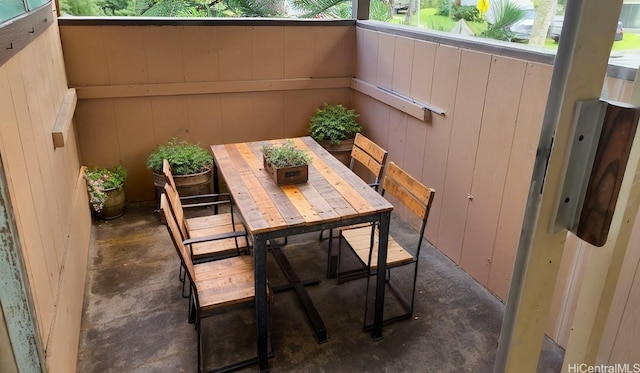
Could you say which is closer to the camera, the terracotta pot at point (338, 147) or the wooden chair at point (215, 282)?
the wooden chair at point (215, 282)

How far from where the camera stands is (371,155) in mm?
3125

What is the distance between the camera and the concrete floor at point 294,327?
235 centimetres

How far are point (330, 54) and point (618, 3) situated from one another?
12.6 ft

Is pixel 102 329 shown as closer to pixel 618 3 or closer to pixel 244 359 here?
pixel 244 359

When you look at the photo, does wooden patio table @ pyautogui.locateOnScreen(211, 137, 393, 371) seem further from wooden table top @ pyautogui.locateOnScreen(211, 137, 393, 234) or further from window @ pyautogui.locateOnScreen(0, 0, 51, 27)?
window @ pyautogui.locateOnScreen(0, 0, 51, 27)

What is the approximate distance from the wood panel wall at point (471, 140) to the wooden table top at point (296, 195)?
2.63 ft

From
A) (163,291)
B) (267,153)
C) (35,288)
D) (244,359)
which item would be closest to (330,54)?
(267,153)

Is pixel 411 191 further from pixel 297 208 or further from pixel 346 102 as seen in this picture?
pixel 346 102

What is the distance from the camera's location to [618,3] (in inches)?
21.6

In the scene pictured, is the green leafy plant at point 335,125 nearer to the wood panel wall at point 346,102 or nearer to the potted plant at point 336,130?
the potted plant at point 336,130

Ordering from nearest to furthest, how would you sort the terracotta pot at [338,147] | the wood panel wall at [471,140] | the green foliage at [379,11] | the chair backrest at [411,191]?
the chair backrest at [411,191] < the wood panel wall at [471,140] < the terracotta pot at [338,147] < the green foliage at [379,11]

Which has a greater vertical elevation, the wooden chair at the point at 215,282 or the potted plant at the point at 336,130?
the potted plant at the point at 336,130

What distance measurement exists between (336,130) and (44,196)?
2513 mm

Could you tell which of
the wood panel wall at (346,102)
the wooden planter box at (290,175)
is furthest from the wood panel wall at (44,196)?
the wooden planter box at (290,175)
